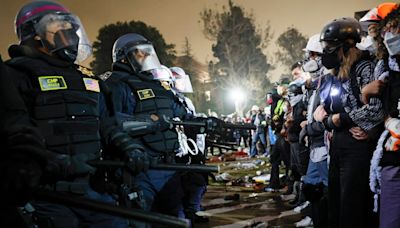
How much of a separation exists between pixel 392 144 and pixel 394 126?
141 millimetres

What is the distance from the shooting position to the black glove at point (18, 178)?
5.08 feet

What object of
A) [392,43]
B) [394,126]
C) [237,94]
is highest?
[237,94]

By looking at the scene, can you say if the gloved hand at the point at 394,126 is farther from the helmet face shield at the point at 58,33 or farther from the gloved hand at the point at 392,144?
the helmet face shield at the point at 58,33

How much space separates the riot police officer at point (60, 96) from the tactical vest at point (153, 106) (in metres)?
1.13

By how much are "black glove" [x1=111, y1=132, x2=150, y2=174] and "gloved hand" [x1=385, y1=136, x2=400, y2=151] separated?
1.88 m

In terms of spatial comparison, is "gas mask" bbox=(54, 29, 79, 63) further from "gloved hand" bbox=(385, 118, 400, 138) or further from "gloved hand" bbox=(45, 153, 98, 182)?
"gloved hand" bbox=(385, 118, 400, 138)

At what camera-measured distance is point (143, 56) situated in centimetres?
478

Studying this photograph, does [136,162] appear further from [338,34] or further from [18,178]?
[338,34]

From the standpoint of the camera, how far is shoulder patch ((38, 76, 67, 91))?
2.84 metres

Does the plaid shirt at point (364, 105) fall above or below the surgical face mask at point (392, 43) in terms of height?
below

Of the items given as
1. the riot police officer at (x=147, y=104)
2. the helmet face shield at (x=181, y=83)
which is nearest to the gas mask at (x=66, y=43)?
the riot police officer at (x=147, y=104)

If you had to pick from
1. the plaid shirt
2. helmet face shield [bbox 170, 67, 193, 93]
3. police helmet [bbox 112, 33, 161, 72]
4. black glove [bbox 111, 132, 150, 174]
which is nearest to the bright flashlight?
helmet face shield [bbox 170, 67, 193, 93]

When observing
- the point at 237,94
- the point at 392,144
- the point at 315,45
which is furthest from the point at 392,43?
the point at 237,94

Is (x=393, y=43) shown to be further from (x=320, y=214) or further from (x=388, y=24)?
(x=320, y=214)
